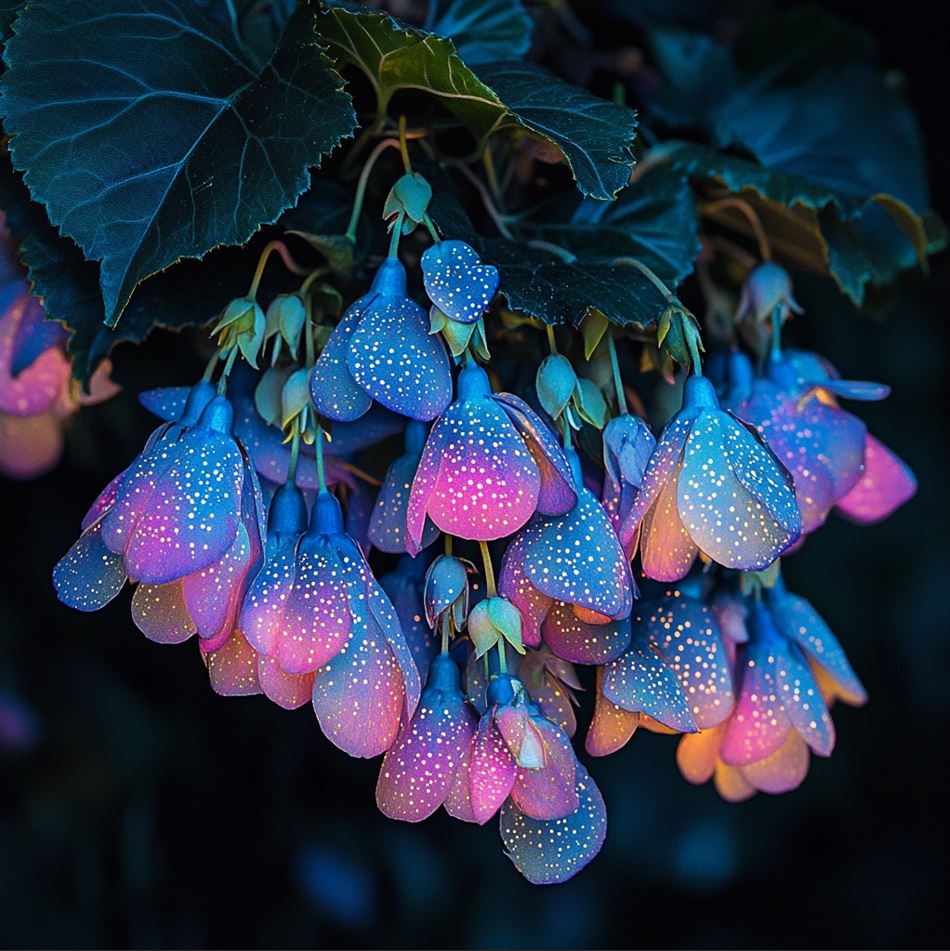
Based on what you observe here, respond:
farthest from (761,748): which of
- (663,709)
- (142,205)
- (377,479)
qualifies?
(142,205)

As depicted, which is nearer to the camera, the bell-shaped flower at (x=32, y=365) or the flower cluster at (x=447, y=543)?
the flower cluster at (x=447, y=543)

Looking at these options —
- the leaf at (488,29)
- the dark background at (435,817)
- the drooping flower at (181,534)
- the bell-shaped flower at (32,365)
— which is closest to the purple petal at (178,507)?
the drooping flower at (181,534)

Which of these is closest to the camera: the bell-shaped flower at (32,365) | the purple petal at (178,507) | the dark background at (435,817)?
the purple petal at (178,507)

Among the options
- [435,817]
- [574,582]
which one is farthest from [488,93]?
[435,817]

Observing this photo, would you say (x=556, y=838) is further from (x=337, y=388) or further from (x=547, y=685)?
(x=337, y=388)

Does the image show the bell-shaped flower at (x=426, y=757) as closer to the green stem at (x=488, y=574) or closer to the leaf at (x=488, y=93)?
the green stem at (x=488, y=574)

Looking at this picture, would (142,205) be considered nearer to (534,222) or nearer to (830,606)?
(534,222)

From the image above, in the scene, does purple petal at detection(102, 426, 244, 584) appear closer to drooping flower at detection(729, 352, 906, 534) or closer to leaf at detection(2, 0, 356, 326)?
leaf at detection(2, 0, 356, 326)
